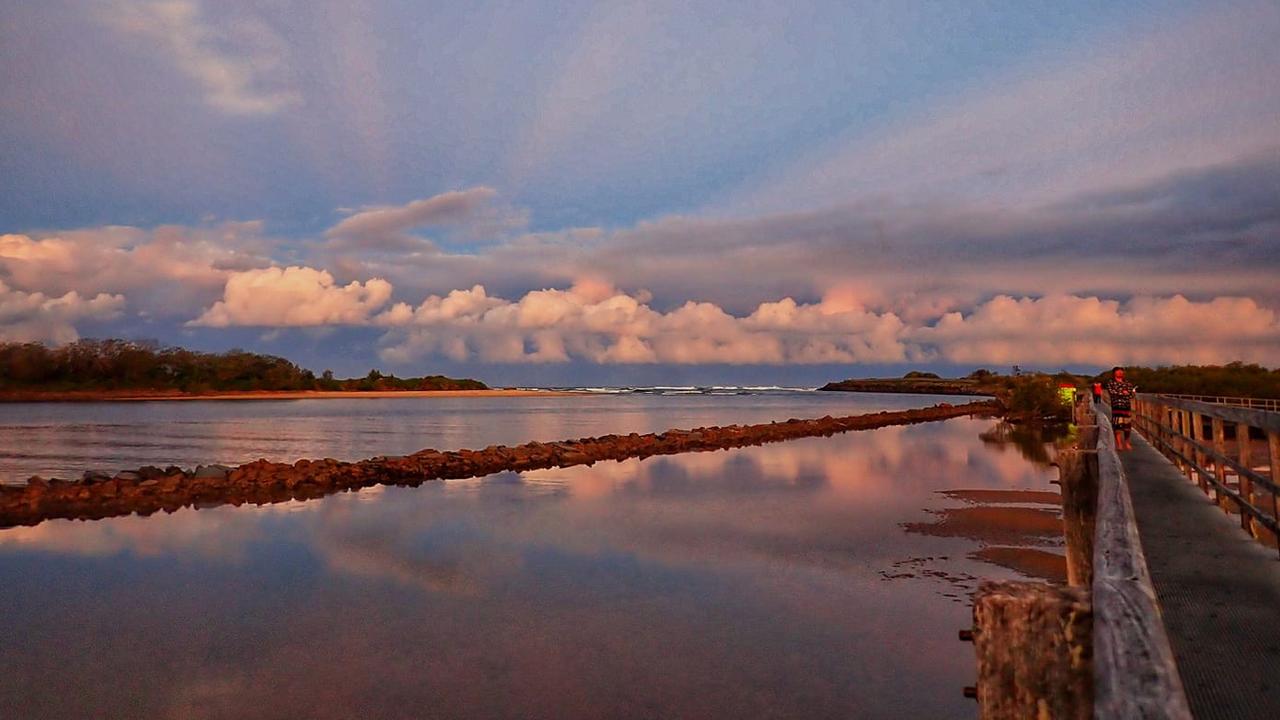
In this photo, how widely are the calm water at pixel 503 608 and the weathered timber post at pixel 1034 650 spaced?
5.23 metres

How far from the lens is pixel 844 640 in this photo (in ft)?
28.7

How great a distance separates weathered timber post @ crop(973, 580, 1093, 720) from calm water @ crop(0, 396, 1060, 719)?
206 inches

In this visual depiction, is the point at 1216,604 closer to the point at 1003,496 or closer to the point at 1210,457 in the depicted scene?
the point at 1210,457

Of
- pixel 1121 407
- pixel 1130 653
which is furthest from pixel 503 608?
pixel 1121 407

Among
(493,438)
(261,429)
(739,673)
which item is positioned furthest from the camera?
(261,429)

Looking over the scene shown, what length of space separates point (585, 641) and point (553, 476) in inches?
642

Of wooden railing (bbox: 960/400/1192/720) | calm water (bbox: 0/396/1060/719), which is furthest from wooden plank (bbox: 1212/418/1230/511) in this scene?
wooden railing (bbox: 960/400/1192/720)

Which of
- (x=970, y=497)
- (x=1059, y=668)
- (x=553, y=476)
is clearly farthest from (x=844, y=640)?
(x=553, y=476)

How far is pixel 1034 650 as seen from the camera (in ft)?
7.05

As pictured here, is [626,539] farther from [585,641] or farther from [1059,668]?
[1059,668]

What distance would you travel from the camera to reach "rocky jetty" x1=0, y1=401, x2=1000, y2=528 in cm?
1872

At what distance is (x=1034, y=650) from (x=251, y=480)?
76.3ft

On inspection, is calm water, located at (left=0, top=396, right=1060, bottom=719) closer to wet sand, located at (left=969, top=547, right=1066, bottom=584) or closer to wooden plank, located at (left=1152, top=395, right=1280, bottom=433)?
wet sand, located at (left=969, top=547, right=1066, bottom=584)

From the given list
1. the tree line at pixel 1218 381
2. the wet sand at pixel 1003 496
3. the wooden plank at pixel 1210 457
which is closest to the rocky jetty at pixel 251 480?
the wet sand at pixel 1003 496
